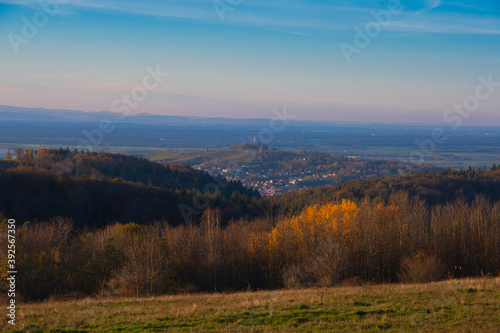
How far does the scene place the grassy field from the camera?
12406 millimetres

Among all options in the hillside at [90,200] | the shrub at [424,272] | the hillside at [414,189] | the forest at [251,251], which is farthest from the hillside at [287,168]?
the shrub at [424,272]

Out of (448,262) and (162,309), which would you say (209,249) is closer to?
(162,309)

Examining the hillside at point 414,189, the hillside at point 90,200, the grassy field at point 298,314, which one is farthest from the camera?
the hillside at point 414,189

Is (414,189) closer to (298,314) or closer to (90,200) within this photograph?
(90,200)

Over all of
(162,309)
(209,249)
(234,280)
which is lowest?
(234,280)

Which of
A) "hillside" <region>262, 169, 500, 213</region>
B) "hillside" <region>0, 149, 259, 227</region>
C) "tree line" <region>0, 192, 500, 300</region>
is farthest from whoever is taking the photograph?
"hillside" <region>262, 169, 500, 213</region>

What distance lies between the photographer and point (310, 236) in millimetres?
38969

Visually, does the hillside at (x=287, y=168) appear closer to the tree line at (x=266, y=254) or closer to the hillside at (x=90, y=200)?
the hillside at (x=90, y=200)

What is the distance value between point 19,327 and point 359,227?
30829 millimetres

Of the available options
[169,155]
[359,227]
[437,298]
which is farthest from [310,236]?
[169,155]

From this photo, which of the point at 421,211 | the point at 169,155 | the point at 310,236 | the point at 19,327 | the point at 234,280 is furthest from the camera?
the point at 169,155

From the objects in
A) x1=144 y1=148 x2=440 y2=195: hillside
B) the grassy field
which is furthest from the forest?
x1=144 y1=148 x2=440 y2=195: hillside

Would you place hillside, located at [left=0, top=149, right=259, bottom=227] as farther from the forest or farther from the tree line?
the tree line

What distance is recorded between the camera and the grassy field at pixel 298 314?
1241 centimetres
